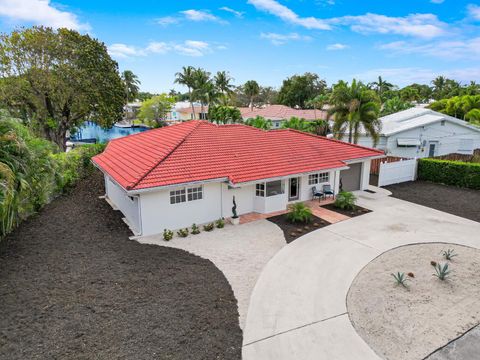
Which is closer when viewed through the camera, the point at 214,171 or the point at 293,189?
the point at 214,171

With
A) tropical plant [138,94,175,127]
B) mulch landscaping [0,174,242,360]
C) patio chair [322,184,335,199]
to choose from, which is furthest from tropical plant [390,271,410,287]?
tropical plant [138,94,175,127]

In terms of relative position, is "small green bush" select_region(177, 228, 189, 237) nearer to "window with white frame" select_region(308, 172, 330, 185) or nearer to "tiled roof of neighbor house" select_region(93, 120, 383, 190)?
"tiled roof of neighbor house" select_region(93, 120, 383, 190)

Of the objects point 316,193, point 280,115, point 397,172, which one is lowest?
point 316,193

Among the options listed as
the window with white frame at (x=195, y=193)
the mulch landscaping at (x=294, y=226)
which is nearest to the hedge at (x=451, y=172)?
the mulch landscaping at (x=294, y=226)

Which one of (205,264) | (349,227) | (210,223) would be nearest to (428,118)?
(349,227)

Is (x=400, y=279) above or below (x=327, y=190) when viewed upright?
below

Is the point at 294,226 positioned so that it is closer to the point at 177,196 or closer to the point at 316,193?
the point at 316,193

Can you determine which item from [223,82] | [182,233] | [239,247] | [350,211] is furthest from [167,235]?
[223,82]
